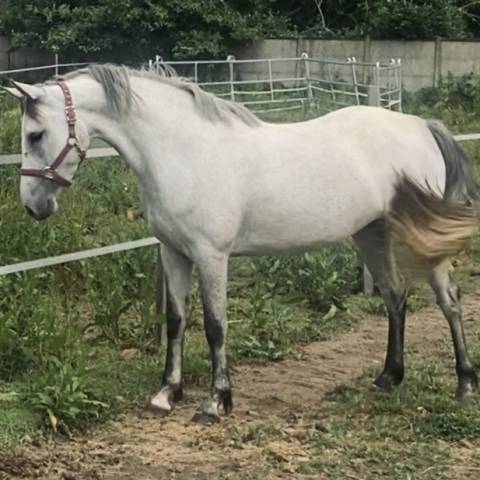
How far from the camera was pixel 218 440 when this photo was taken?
4.50 meters

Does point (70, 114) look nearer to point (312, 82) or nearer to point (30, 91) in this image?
point (30, 91)

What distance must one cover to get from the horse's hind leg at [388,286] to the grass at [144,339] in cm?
13

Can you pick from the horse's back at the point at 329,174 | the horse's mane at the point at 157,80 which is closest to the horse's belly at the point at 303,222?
the horse's back at the point at 329,174

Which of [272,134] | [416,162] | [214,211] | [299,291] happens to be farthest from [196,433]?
[299,291]

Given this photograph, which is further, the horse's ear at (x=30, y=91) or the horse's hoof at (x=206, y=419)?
the horse's hoof at (x=206, y=419)

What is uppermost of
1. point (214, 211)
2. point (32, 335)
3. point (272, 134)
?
point (272, 134)

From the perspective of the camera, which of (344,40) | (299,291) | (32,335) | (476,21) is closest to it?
(32,335)

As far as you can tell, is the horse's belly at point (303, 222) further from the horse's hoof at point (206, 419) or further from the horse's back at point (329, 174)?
the horse's hoof at point (206, 419)

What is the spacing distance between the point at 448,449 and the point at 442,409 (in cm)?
54

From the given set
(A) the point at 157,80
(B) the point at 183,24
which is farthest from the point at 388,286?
(B) the point at 183,24

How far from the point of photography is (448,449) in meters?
4.40

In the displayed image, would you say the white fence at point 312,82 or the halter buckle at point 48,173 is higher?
the halter buckle at point 48,173

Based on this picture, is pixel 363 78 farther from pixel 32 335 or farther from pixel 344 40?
pixel 32 335

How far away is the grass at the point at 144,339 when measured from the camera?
448cm
